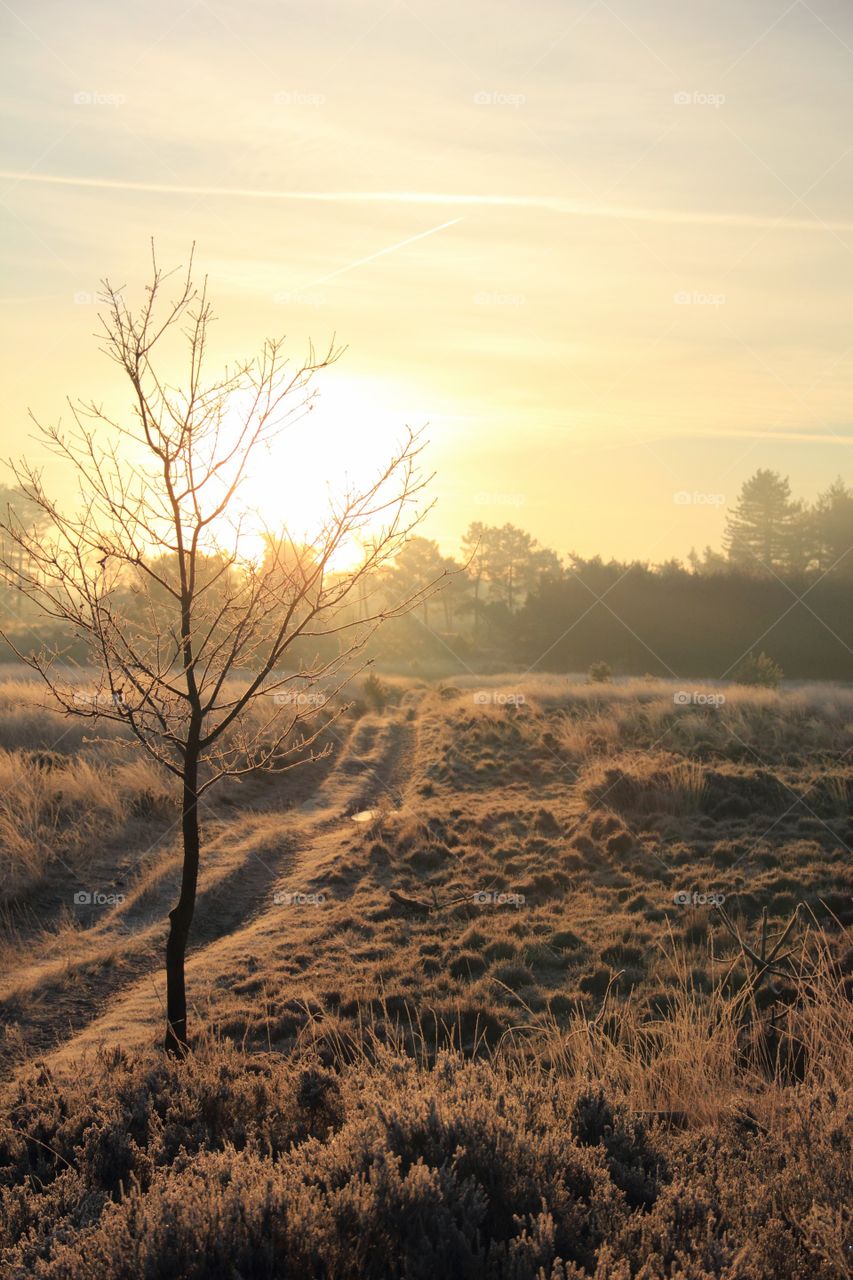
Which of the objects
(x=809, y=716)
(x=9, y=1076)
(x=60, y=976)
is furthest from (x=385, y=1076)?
(x=809, y=716)

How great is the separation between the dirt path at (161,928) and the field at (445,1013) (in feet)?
0.15

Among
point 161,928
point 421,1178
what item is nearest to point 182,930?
point 421,1178

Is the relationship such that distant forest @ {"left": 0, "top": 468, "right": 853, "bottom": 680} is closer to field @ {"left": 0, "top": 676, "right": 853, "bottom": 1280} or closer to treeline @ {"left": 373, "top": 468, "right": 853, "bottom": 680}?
treeline @ {"left": 373, "top": 468, "right": 853, "bottom": 680}

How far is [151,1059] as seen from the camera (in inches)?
213

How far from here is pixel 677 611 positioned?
5178 centimetres

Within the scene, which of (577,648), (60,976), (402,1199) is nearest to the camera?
(402,1199)

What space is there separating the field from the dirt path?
0.05 metres

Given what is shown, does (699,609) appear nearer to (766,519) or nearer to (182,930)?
(766,519)

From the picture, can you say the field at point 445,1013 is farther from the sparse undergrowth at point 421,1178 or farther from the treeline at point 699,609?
the treeline at point 699,609

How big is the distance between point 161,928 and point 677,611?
152ft

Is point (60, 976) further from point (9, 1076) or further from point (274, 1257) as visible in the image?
point (274, 1257)

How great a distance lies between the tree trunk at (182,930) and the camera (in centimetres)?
567

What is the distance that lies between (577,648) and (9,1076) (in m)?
48.3

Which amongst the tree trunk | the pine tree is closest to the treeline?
the pine tree
